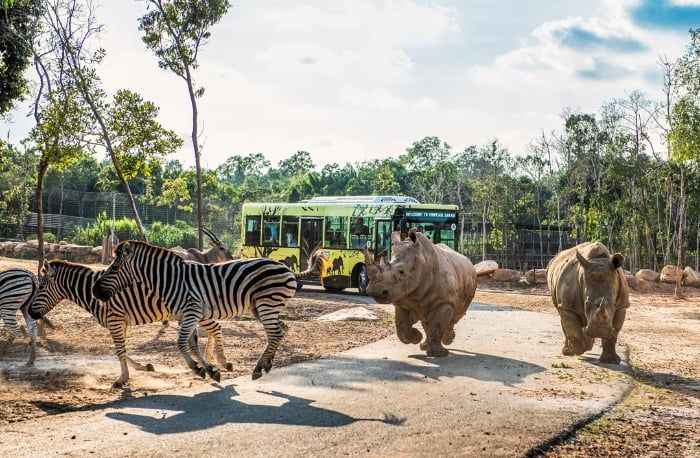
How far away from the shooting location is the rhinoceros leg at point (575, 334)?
442 inches

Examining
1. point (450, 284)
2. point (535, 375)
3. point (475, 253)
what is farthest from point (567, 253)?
point (475, 253)

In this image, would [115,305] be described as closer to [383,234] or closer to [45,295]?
[45,295]

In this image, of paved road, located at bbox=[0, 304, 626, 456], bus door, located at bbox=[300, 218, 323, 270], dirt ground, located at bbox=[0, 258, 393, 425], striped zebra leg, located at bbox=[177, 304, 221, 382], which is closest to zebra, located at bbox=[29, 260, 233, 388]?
striped zebra leg, located at bbox=[177, 304, 221, 382]

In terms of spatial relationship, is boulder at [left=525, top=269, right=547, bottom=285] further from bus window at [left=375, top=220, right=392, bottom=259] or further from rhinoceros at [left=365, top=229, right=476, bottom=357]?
rhinoceros at [left=365, top=229, right=476, bottom=357]

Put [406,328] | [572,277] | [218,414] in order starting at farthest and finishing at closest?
[406,328], [572,277], [218,414]

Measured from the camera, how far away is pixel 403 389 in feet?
30.0

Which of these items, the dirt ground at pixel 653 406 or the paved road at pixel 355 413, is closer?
the paved road at pixel 355 413

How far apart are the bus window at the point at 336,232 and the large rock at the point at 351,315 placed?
6.72 metres

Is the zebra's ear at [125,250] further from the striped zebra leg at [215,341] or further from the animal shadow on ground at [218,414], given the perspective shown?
the animal shadow on ground at [218,414]

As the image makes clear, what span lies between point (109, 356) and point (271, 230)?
50.0 feet

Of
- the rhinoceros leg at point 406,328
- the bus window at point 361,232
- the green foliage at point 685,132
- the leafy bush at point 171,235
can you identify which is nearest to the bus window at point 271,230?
the bus window at point 361,232

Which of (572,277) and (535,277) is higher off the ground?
(572,277)

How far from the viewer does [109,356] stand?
1168 cm

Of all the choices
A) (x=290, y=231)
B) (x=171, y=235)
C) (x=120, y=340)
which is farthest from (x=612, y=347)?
(x=171, y=235)
